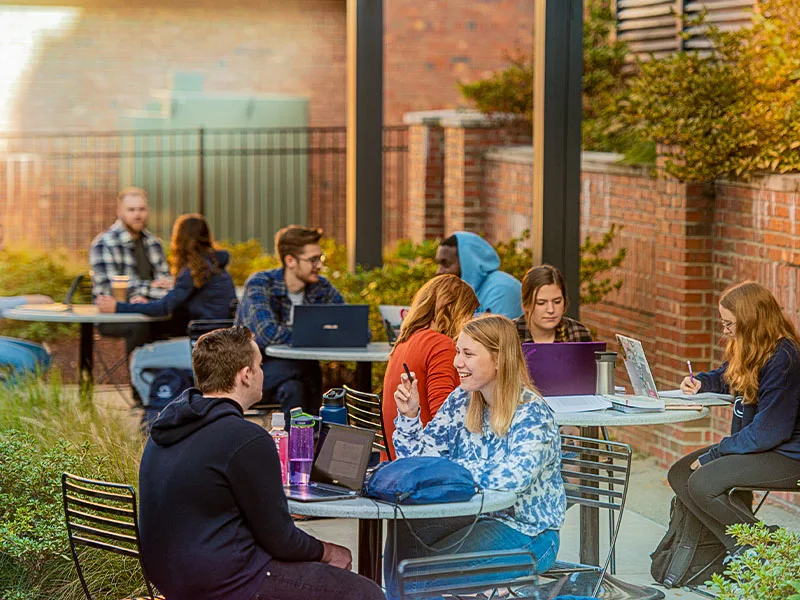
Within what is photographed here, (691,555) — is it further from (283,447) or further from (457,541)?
(283,447)

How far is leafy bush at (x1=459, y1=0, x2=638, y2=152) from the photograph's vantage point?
11.2 meters

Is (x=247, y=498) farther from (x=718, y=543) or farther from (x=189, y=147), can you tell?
(x=189, y=147)

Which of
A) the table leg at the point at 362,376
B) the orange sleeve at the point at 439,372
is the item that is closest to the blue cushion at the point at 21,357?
the table leg at the point at 362,376

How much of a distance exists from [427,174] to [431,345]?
8929 mm

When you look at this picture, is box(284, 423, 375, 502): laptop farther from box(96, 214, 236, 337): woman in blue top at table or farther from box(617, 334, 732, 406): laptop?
box(96, 214, 236, 337): woman in blue top at table

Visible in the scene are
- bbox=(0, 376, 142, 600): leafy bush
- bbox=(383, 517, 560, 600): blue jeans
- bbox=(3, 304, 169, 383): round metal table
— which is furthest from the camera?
bbox=(3, 304, 169, 383): round metal table

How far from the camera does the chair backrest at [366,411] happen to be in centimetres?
617

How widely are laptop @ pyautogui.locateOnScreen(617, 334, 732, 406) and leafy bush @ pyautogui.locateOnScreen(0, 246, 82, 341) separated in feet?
24.7

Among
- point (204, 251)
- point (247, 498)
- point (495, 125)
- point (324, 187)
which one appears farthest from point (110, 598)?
point (324, 187)

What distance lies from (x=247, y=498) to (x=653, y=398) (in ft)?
7.99

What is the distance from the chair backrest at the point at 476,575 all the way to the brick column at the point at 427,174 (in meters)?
10.0

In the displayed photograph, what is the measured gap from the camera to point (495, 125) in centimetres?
1341

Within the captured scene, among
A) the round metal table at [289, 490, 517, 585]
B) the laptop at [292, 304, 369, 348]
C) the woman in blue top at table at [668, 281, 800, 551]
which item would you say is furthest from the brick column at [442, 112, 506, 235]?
the round metal table at [289, 490, 517, 585]

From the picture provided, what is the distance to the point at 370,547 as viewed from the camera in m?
4.65
